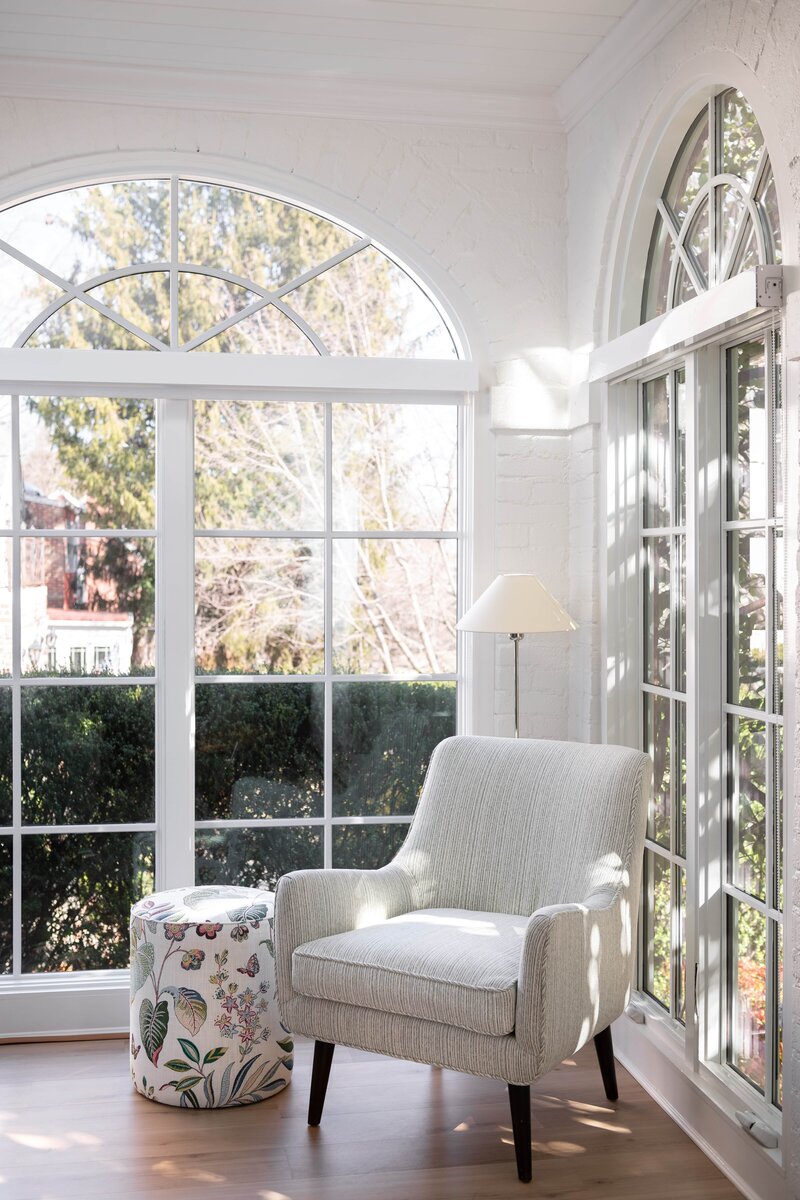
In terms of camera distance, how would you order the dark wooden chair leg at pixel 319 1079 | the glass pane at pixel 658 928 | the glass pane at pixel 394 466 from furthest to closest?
the glass pane at pixel 394 466 < the glass pane at pixel 658 928 < the dark wooden chair leg at pixel 319 1079

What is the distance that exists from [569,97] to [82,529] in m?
2.15

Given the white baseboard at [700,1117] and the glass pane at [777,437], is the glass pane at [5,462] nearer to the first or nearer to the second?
the glass pane at [777,437]

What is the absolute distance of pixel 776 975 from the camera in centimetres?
265

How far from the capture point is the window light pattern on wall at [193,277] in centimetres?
365

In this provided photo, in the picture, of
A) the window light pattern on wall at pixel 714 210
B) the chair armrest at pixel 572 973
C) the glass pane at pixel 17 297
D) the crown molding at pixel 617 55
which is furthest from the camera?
the glass pane at pixel 17 297

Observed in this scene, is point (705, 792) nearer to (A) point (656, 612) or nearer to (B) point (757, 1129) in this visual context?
(A) point (656, 612)

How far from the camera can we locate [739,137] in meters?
2.84

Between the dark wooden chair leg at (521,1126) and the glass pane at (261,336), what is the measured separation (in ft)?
7.84

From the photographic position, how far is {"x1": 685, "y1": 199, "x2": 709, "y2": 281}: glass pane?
305 cm

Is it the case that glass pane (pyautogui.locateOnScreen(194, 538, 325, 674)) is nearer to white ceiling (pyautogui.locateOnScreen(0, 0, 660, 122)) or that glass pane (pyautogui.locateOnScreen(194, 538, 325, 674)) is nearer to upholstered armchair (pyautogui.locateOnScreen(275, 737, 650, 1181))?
upholstered armchair (pyautogui.locateOnScreen(275, 737, 650, 1181))

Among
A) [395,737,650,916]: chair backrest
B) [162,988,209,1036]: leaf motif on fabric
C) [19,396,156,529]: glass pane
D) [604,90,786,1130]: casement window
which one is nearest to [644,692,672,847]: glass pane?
[604,90,786,1130]: casement window

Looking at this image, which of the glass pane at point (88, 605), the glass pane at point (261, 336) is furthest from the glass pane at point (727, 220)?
the glass pane at point (88, 605)

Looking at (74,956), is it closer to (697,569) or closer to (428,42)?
(697,569)

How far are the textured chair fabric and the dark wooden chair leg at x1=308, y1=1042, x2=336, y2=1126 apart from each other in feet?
0.34
